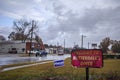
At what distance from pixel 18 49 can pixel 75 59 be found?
94.6 metres

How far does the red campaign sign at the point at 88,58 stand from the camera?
30.1 feet

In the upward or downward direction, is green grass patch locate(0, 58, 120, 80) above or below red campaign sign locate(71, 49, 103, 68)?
below

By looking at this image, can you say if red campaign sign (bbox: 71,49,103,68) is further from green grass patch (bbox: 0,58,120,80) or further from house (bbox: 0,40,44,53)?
house (bbox: 0,40,44,53)

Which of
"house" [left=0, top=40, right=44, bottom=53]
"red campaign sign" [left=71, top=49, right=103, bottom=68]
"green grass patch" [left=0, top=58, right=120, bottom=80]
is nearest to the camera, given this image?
"red campaign sign" [left=71, top=49, right=103, bottom=68]

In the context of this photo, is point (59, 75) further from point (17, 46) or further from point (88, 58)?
point (17, 46)

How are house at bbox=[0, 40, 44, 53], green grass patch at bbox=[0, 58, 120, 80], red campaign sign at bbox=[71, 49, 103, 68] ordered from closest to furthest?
red campaign sign at bbox=[71, 49, 103, 68] → green grass patch at bbox=[0, 58, 120, 80] → house at bbox=[0, 40, 44, 53]

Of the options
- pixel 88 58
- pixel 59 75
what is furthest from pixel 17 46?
pixel 88 58

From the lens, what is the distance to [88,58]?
9305mm

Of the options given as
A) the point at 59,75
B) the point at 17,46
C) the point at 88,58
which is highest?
the point at 17,46

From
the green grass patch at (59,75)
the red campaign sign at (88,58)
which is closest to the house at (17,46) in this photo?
the green grass patch at (59,75)

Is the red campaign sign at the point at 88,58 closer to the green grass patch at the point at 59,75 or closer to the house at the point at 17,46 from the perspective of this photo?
the green grass patch at the point at 59,75


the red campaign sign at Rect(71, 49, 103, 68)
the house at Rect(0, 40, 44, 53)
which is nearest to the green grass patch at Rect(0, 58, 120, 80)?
the red campaign sign at Rect(71, 49, 103, 68)

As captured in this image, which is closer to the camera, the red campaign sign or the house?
the red campaign sign

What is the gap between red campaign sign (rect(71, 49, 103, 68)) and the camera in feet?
30.1
